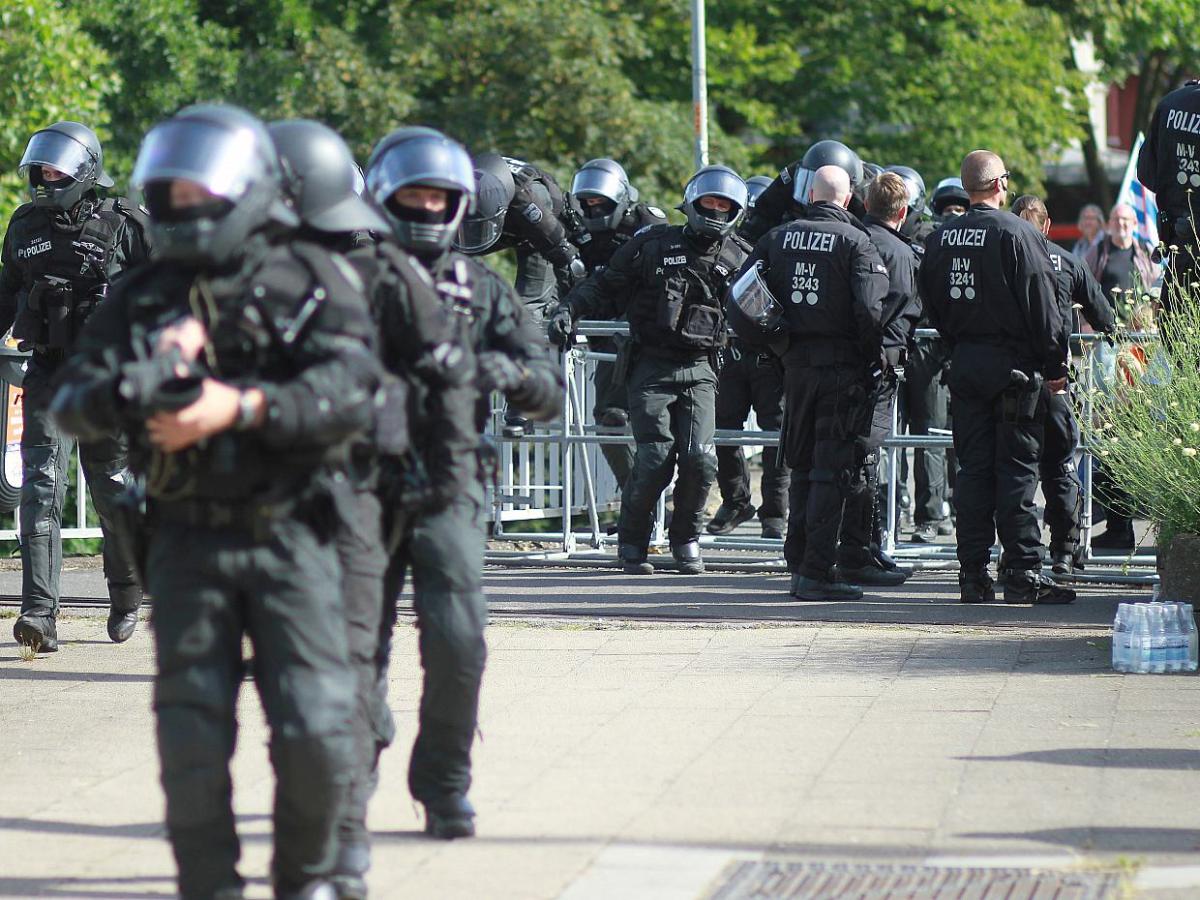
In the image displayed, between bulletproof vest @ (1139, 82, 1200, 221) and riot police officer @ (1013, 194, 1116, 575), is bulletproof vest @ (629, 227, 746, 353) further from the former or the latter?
bulletproof vest @ (1139, 82, 1200, 221)

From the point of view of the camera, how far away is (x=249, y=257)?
4.21 meters

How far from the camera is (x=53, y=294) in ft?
26.2

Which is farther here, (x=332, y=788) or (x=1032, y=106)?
(x=1032, y=106)

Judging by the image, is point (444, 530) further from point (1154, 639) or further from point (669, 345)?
point (669, 345)

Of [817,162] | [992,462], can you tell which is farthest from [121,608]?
[817,162]

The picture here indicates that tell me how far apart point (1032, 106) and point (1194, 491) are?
1851 centimetres

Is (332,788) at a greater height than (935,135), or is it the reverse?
(935,135)

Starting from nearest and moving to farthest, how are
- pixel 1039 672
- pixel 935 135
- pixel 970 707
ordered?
pixel 970 707
pixel 1039 672
pixel 935 135

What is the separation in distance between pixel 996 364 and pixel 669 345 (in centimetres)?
201

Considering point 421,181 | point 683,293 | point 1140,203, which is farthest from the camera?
point 1140,203

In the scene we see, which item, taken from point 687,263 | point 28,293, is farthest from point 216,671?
point 687,263

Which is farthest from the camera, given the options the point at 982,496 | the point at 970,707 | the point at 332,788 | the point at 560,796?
the point at 982,496

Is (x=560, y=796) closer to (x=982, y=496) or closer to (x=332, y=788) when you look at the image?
(x=332, y=788)

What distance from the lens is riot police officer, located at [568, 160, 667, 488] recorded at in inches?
484
